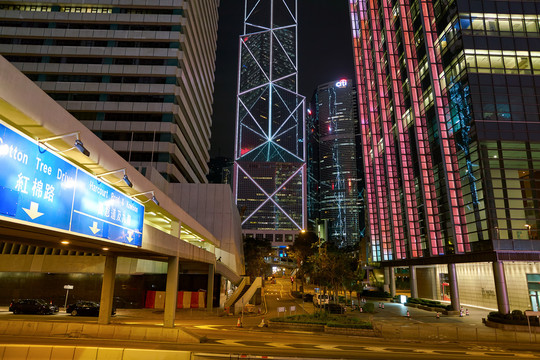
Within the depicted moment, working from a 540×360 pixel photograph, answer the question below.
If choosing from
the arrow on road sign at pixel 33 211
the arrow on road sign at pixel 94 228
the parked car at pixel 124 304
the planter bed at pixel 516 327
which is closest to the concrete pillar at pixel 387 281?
the planter bed at pixel 516 327

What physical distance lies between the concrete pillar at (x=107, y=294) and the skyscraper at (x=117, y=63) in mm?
41275

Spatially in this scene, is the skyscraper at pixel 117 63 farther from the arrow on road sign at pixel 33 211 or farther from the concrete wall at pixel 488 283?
the arrow on road sign at pixel 33 211

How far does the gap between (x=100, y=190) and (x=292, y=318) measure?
74.2ft

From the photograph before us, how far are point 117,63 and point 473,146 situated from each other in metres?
63.5

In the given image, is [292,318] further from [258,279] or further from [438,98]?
[438,98]

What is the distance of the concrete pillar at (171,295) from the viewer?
Result: 2306 centimetres

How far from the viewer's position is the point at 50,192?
853 cm

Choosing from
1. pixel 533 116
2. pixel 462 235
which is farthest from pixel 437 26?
pixel 462 235

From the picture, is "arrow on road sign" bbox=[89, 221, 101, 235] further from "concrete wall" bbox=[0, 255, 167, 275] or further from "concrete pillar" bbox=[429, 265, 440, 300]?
"concrete pillar" bbox=[429, 265, 440, 300]

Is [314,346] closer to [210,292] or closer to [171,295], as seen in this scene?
[171,295]

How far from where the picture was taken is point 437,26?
4784 cm

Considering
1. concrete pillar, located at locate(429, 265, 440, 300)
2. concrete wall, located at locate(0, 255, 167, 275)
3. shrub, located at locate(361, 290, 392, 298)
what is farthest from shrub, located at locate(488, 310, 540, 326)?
concrete wall, located at locate(0, 255, 167, 275)

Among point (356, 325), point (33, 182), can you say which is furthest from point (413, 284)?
point (33, 182)

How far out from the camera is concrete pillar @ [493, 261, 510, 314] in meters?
33.7
